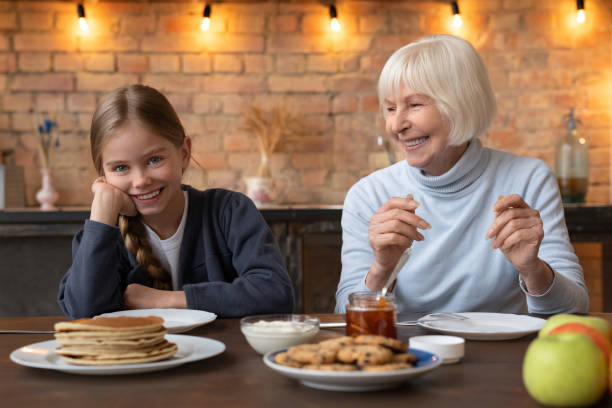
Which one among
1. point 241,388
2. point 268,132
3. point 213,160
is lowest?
point 241,388

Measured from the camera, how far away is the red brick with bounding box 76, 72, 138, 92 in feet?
11.3

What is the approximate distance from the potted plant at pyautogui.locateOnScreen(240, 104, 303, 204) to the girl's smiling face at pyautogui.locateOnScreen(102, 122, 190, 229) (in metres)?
1.58

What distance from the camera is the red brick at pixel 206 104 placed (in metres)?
3.46

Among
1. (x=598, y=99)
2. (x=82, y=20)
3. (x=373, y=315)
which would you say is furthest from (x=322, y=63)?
(x=373, y=315)

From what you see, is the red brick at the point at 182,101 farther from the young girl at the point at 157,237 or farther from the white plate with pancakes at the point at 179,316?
the white plate with pancakes at the point at 179,316

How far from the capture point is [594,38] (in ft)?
11.6

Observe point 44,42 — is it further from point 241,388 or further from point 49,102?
point 241,388

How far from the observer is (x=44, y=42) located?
3.41 metres

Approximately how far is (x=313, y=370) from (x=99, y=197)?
3.02ft

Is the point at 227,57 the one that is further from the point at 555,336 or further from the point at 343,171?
the point at 555,336

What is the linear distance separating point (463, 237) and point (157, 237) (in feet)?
2.56

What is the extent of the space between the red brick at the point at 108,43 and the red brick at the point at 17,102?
0.39 m

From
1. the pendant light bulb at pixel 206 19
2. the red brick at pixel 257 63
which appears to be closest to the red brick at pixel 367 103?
the red brick at pixel 257 63

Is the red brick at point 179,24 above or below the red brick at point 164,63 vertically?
above
